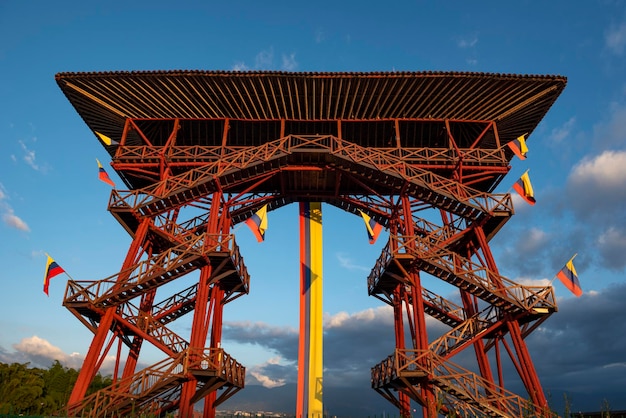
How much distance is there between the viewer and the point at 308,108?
84.0ft

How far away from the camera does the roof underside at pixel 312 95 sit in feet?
77.7

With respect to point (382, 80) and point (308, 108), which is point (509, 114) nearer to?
point (382, 80)

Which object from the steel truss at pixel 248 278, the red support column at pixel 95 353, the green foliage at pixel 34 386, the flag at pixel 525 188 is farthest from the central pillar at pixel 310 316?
the green foliage at pixel 34 386

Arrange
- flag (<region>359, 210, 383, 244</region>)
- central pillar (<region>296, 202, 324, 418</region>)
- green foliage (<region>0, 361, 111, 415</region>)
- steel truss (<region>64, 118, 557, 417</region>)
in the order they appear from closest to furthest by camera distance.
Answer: steel truss (<region>64, 118, 557, 417</region>) → central pillar (<region>296, 202, 324, 418</region>) → flag (<region>359, 210, 383, 244</region>) → green foliage (<region>0, 361, 111, 415</region>)

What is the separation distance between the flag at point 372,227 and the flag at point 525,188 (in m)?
7.95

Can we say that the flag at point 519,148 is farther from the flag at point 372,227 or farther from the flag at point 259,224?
the flag at point 259,224

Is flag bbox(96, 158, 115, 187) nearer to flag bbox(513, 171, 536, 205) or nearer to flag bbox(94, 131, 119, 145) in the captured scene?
flag bbox(94, 131, 119, 145)

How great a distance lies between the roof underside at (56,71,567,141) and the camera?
23688 mm

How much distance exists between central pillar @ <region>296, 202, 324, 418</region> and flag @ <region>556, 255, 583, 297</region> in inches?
536

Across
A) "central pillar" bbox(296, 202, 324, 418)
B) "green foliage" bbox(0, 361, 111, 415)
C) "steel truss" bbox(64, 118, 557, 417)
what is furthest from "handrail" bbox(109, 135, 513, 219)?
"green foliage" bbox(0, 361, 111, 415)

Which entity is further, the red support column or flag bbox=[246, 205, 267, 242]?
flag bbox=[246, 205, 267, 242]

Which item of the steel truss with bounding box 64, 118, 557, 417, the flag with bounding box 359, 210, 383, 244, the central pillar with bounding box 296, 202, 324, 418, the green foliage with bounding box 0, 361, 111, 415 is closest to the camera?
the steel truss with bounding box 64, 118, 557, 417

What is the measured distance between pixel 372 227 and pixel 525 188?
28.8 feet

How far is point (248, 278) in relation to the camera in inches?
1094
